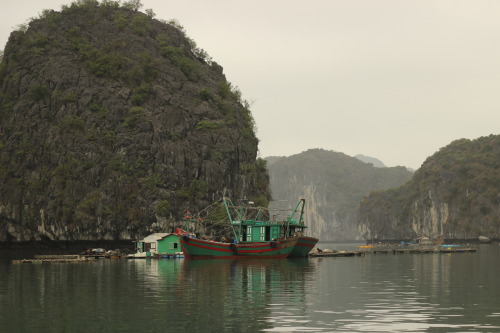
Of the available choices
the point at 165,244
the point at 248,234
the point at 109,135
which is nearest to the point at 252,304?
the point at 248,234

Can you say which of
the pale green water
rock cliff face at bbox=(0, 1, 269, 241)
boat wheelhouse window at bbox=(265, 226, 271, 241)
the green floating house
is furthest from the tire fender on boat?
the pale green water

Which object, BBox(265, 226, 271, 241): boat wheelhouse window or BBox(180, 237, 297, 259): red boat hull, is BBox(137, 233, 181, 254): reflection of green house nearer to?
BBox(180, 237, 297, 259): red boat hull

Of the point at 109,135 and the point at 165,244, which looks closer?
the point at 165,244

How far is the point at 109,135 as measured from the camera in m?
124

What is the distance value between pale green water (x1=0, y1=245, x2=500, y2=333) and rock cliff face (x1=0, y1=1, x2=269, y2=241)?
6687 cm

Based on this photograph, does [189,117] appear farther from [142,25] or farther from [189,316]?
[189,316]

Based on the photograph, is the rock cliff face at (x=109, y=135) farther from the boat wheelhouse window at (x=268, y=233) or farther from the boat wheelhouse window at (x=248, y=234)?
the boat wheelhouse window at (x=268, y=233)

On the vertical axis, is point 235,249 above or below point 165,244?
below

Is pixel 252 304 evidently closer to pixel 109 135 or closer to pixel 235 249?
pixel 235 249

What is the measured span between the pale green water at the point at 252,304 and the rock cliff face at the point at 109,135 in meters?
66.9

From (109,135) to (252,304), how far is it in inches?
3841

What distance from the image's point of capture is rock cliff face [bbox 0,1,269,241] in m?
116

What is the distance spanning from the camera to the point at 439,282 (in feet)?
152

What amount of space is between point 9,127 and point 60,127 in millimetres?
11890
